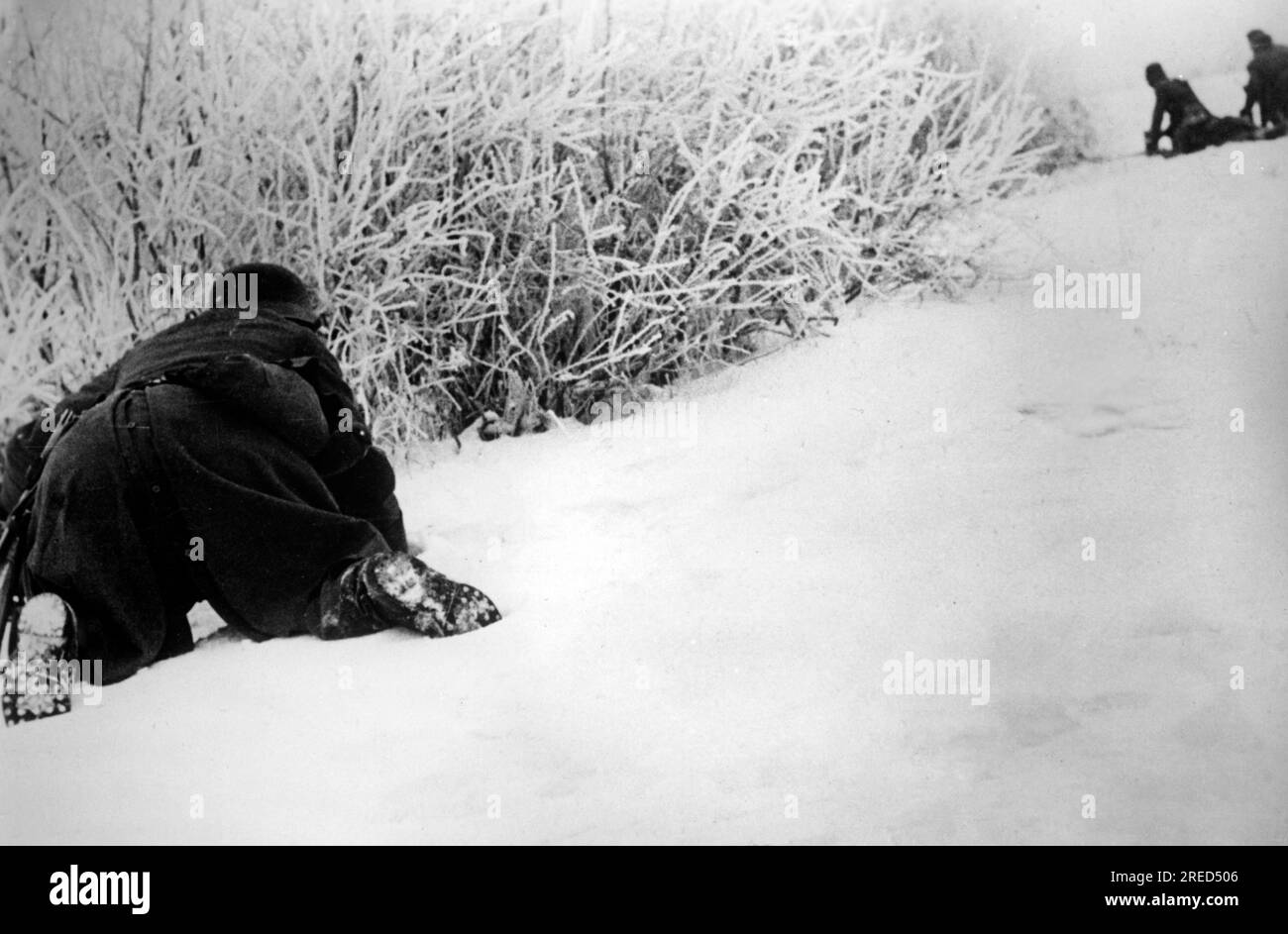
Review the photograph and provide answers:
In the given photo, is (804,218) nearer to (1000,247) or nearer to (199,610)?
(1000,247)

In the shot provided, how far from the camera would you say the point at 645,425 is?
2787 millimetres

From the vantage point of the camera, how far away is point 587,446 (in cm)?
275

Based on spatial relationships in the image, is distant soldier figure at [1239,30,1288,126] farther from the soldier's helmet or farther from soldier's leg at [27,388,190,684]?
soldier's leg at [27,388,190,684]

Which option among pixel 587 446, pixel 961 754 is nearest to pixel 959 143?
pixel 587 446

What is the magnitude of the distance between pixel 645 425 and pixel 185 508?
897mm

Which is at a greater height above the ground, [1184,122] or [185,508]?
[1184,122]

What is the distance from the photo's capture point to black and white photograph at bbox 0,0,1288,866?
7.47 feet

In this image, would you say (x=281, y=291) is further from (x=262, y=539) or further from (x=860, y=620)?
(x=860, y=620)
